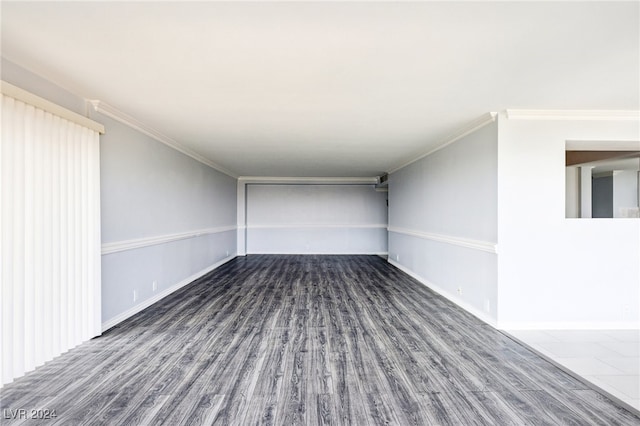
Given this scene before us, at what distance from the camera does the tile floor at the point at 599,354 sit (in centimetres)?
236

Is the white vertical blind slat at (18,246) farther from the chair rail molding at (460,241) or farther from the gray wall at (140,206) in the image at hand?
the chair rail molding at (460,241)

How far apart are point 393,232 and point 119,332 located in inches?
245

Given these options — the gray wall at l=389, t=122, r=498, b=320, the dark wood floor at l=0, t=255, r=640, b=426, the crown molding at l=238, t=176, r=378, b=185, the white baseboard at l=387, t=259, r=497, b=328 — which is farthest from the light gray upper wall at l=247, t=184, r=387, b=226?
the dark wood floor at l=0, t=255, r=640, b=426

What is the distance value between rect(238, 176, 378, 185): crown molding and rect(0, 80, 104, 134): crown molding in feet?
21.5

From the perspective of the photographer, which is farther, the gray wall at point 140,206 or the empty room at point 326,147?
the gray wall at point 140,206

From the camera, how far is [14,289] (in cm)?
235

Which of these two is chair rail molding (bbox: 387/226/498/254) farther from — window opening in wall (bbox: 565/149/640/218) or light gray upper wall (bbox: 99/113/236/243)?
light gray upper wall (bbox: 99/113/236/243)

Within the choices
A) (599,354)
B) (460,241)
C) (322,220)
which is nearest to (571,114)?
(460,241)

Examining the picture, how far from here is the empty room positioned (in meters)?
1.96

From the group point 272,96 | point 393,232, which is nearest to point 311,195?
point 393,232

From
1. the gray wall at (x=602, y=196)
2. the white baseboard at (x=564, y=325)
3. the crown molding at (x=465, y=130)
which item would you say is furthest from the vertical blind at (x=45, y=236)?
the gray wall at (x=602, y=196)

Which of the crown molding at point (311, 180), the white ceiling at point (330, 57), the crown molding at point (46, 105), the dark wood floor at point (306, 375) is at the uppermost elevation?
the white ceiling at point (330, 57)

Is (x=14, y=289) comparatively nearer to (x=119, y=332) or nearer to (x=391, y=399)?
(x=119, y=332)

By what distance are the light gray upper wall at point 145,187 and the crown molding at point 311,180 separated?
3208 millimetres
